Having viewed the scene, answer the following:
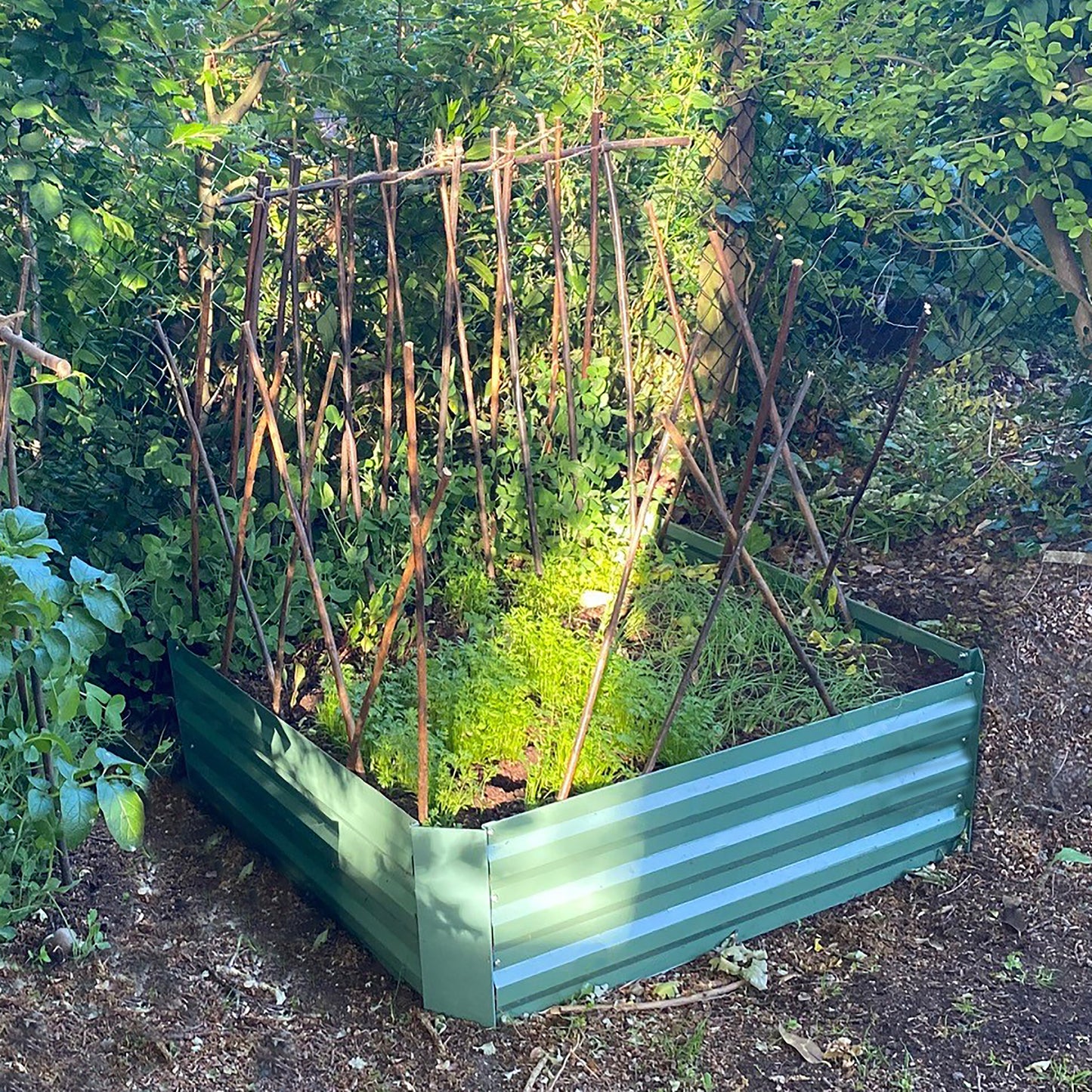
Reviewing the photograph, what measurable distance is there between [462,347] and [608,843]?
1.48m

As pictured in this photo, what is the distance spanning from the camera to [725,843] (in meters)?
2.70

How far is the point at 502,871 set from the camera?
2400 millimetres

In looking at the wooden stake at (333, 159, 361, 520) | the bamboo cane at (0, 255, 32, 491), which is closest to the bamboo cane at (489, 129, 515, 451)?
the wooden stake at (333, 159, 361, 520)

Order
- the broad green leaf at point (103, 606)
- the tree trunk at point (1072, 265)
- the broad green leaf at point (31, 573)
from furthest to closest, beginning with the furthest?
the tree trunk at point (1072, 265) → the broad green leaf at point (103, 606) → the broad green leaf at point (31, 573)

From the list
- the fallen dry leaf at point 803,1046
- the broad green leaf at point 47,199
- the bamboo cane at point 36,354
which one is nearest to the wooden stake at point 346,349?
the broad green leaf at point 47,199

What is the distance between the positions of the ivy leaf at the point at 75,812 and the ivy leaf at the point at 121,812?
0.18 ft

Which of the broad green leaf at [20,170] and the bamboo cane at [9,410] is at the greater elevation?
the broad green leaf at [20,170]

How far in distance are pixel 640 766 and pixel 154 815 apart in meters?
1.37

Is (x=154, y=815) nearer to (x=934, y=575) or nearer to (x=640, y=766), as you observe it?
(x=640, y=766)

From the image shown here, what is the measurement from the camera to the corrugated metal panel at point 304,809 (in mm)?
2541

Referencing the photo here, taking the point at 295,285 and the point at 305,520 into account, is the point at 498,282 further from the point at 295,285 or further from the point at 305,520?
the point at 305,520

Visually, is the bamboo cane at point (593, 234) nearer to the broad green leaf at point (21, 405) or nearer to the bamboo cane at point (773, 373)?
the bamboo cane at point (773, 373)

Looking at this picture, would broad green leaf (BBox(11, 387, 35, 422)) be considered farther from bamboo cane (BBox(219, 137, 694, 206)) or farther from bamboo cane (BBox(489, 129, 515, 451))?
bamboo cane (BBox(489, 129, 515, 451))

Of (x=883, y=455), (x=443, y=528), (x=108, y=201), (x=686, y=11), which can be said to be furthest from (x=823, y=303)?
(x=108, y=201)
